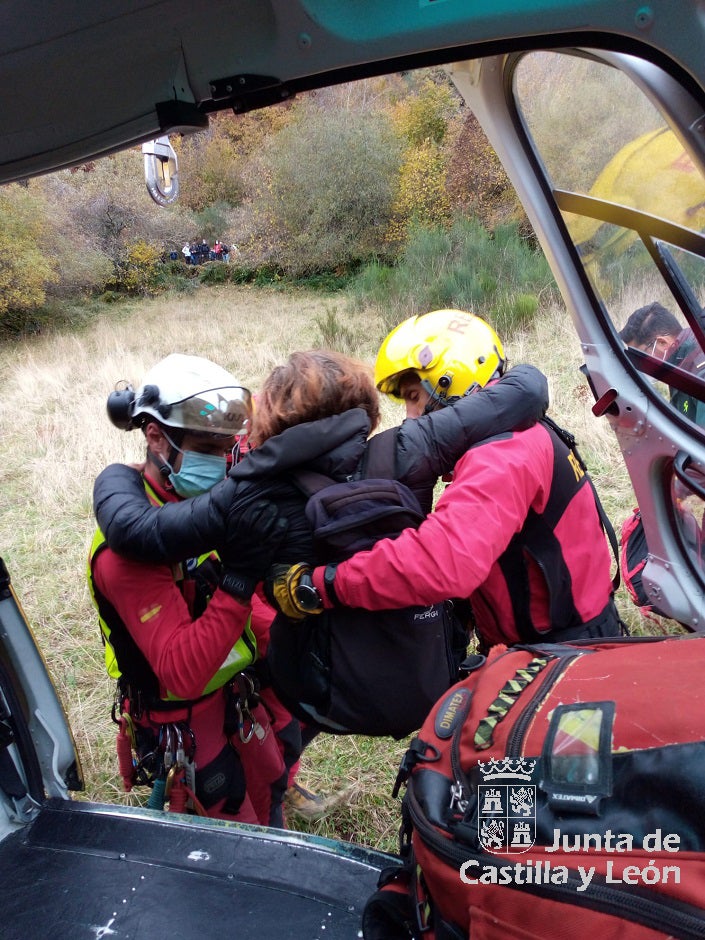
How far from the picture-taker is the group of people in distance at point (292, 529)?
175 cm

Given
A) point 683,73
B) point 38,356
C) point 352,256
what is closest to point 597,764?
point 683,73

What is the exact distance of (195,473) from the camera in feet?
7.01

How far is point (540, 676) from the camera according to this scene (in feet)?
4.09

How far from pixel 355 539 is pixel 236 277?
87.7ft

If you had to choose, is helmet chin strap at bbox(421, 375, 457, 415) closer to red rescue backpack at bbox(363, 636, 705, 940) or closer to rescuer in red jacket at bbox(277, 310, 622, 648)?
rescuer in red jacket at bbox(277, 310, 622, 648)

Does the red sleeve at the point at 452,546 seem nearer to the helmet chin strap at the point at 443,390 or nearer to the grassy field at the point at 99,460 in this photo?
the helmet chin strap at the point at 443,390

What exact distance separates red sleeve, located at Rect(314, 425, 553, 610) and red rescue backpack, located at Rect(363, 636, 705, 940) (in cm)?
46

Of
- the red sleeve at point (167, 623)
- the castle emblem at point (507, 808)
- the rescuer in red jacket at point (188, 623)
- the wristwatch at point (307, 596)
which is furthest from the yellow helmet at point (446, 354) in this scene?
the castle emblem at point (507, 808)

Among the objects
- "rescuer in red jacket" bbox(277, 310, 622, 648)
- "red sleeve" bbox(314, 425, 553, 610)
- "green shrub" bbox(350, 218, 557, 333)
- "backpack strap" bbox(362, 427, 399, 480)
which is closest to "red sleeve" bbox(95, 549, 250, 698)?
"rescuer in red jacket" bbox(277, 310, 622, 648)

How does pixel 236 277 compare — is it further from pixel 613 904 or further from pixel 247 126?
pixel 613 904

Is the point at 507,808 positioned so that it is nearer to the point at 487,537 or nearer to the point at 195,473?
the point at 487,537

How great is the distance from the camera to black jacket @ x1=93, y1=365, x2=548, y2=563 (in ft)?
5.74

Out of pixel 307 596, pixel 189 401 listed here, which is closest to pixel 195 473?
pixel 189 401

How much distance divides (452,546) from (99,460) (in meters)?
7.30
